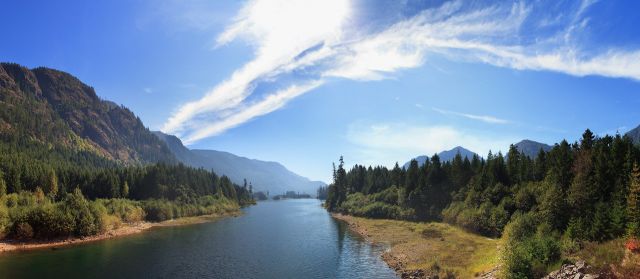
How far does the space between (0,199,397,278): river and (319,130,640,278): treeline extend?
77.1ft

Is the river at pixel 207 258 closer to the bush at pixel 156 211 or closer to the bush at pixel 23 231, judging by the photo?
the bush at pixel 23 231

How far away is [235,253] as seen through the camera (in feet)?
268

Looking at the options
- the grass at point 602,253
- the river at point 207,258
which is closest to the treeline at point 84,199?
the river at point 207,258

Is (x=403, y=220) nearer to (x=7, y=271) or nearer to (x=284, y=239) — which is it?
(x=284, y=239)

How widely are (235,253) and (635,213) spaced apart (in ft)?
224

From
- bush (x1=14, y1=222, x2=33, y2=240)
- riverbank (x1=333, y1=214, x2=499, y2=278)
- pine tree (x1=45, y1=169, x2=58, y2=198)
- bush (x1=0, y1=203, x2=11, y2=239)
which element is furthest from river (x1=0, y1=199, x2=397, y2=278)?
pine tree (x1=45, y1=169, x2=58, y2=198)

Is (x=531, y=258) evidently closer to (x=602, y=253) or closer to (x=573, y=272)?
(x=573, y=272)

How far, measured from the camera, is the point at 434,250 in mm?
75250

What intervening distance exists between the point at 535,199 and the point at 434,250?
2745 centimetres

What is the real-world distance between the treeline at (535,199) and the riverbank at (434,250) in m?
4.78

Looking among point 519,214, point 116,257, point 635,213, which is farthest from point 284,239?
point 635,213

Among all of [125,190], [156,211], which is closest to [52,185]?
[125,190]

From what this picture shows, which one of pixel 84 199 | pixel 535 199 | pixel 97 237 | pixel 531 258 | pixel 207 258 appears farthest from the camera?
pixel 84 199

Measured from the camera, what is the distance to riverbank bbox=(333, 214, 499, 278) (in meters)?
58.0
